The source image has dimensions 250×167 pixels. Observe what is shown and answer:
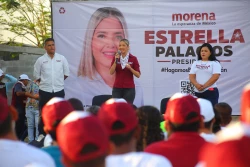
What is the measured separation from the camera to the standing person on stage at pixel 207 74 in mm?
6703

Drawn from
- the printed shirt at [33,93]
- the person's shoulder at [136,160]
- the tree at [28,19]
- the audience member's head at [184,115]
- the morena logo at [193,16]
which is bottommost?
the printed shirt at [33,93]

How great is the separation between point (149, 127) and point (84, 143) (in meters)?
2.01

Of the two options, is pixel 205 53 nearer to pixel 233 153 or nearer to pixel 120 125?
pixel 120 125

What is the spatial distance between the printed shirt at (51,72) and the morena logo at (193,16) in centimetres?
305

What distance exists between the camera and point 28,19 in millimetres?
16953

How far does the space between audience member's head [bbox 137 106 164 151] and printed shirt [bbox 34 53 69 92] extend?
4.10m

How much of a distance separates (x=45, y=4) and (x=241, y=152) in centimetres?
1633

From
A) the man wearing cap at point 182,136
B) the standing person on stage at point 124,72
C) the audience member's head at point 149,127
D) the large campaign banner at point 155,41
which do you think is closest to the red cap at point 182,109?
the man wearing cap at point 182,136

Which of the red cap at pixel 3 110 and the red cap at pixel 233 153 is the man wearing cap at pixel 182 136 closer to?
the red cap at pixel 3 110

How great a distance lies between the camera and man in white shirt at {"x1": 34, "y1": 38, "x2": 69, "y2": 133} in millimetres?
7660

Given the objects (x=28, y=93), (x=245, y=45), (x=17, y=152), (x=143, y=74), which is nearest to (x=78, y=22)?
(x=143, y=74)

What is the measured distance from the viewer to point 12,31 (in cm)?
1638

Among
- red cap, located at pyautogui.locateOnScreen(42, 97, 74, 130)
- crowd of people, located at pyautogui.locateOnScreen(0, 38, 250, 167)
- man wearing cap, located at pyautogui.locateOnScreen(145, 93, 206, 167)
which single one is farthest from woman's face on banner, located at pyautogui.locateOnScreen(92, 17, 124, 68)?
man wearing cap, located at pyautogui.locateOnScreen(145, 93, 206, 167)

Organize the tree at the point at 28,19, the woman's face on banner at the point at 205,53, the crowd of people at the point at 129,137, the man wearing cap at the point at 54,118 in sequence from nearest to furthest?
the crowd of people at the point at 129,137
the man wearing cap at the point at 54,118
the woman's face on banner at the point at 205,53
the tree at the point at 28,19
